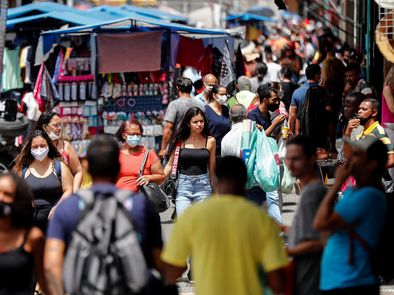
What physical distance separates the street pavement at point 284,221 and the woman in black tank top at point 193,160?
→ 82cm

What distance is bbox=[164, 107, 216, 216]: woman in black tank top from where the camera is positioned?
10422mm

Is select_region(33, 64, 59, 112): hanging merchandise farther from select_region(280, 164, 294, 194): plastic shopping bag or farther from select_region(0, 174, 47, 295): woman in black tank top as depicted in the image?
select_region(0, 174, 47, 295): woman in black tank top

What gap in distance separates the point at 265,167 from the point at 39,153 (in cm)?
249

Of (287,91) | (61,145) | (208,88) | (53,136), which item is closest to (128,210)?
(61,145)

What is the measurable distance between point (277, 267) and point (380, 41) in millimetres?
6305

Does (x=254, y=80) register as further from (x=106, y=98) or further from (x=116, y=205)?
(x=116, y=205)

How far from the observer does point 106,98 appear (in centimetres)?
1667

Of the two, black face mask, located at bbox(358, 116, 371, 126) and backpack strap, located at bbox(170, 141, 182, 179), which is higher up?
black face mask, located at bbox(358, 116, 371, 126)

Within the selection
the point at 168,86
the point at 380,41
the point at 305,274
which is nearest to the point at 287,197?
the point at 168,86

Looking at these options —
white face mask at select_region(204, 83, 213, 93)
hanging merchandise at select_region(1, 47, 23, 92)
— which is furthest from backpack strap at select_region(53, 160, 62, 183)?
hanging merchandise at select_region(1, 47, 23, 92)

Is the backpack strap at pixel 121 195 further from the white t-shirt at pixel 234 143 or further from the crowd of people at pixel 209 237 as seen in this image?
the white t-shirt at pixel 234 143

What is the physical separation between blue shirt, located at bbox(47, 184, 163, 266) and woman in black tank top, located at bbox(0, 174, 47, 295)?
0.46 meters

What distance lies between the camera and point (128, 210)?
5.69m

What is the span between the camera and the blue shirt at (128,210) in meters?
5.71
